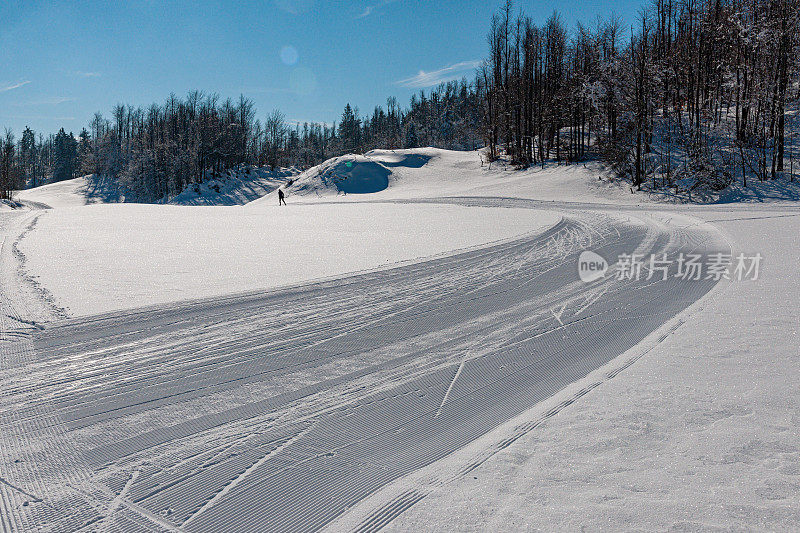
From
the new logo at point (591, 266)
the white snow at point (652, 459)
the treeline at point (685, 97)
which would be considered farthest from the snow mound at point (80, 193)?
the white snow at point (652, 459)

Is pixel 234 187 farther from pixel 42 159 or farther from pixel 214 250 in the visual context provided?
pixel 42 159

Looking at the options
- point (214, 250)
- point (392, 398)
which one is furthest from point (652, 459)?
point (214, 250)

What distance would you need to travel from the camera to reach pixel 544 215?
18.0 m

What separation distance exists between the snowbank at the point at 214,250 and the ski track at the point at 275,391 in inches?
31.2

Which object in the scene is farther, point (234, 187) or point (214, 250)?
point (234, 187)

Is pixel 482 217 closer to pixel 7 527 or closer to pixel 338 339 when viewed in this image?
pixel 338 339

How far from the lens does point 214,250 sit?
33.8 ft

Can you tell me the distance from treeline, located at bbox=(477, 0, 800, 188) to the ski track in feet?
84.1

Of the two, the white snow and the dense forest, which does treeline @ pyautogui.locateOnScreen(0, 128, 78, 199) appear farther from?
the white snow

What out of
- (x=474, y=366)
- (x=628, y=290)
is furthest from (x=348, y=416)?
(x=628, y=290)

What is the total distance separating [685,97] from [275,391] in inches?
1703

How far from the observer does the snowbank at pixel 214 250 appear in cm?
688

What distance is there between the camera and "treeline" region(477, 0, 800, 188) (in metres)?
26.2

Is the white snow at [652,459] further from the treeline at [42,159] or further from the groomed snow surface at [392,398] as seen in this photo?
the treeline at [42,159]
